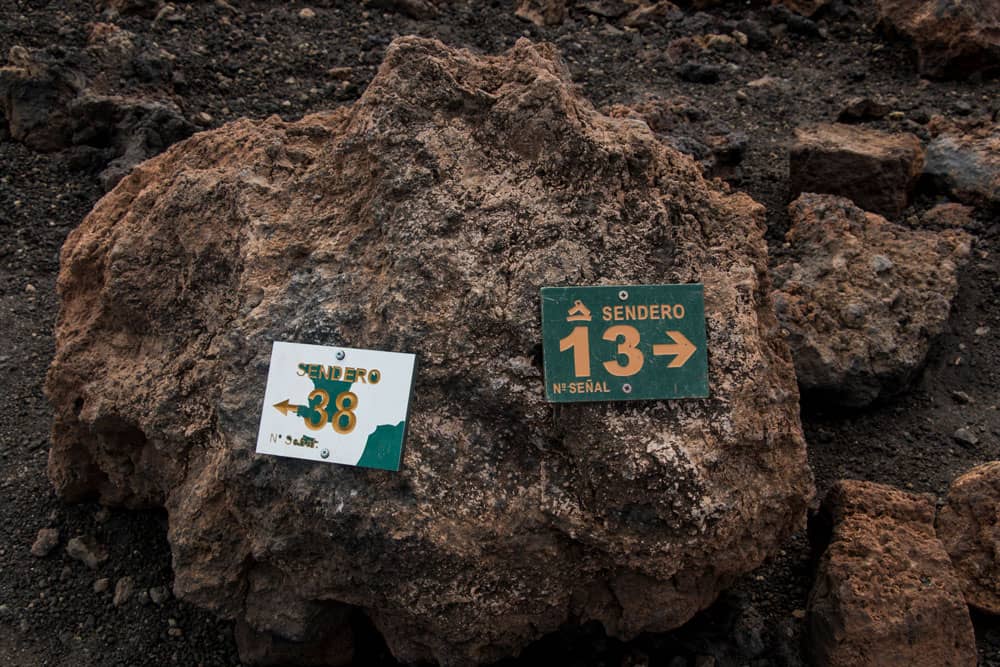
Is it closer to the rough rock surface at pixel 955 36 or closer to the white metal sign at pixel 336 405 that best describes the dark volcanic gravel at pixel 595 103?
the rough rock surface at pixel 955 36

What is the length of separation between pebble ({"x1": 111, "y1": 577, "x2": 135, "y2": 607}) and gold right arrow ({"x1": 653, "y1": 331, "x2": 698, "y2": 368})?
1.78 metres

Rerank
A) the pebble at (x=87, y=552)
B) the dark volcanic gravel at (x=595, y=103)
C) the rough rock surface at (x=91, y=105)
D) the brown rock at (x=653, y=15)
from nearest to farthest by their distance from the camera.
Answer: the dark volcanic gravel at (x=595, y=103)
the pebble at (x=87, y=552)
the rough rock surface at (x=91, y=105)
the brown rock at (x=653, y=15)

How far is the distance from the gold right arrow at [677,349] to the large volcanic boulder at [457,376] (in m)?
0.09

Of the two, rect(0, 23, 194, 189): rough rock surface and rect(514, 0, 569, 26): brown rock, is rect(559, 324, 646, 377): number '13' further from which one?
rect(514, 0, 569, 26): brown rock

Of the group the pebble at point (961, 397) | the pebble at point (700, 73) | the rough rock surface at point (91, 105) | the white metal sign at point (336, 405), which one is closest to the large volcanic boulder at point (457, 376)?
the white metal sign at point (336, 405)

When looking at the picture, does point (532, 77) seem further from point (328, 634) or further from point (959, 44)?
point (959, 44)

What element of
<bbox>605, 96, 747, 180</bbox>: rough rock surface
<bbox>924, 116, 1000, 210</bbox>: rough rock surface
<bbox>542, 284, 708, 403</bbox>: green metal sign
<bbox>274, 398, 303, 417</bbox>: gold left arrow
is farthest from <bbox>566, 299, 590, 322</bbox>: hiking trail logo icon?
<bbox>924, 116, 1000, 210</bbox>: rough rock surface

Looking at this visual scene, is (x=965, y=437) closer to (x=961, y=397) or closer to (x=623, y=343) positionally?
(x=961, y=397)

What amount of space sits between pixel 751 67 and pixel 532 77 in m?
2.81

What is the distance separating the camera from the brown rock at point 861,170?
12.0 feet

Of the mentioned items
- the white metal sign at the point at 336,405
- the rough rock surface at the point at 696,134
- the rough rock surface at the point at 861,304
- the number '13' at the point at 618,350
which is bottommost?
the white metal sign at the point at 336,405

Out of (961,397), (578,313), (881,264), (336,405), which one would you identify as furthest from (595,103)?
(336,405)

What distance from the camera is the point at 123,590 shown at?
270 cm

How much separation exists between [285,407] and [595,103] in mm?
2982
